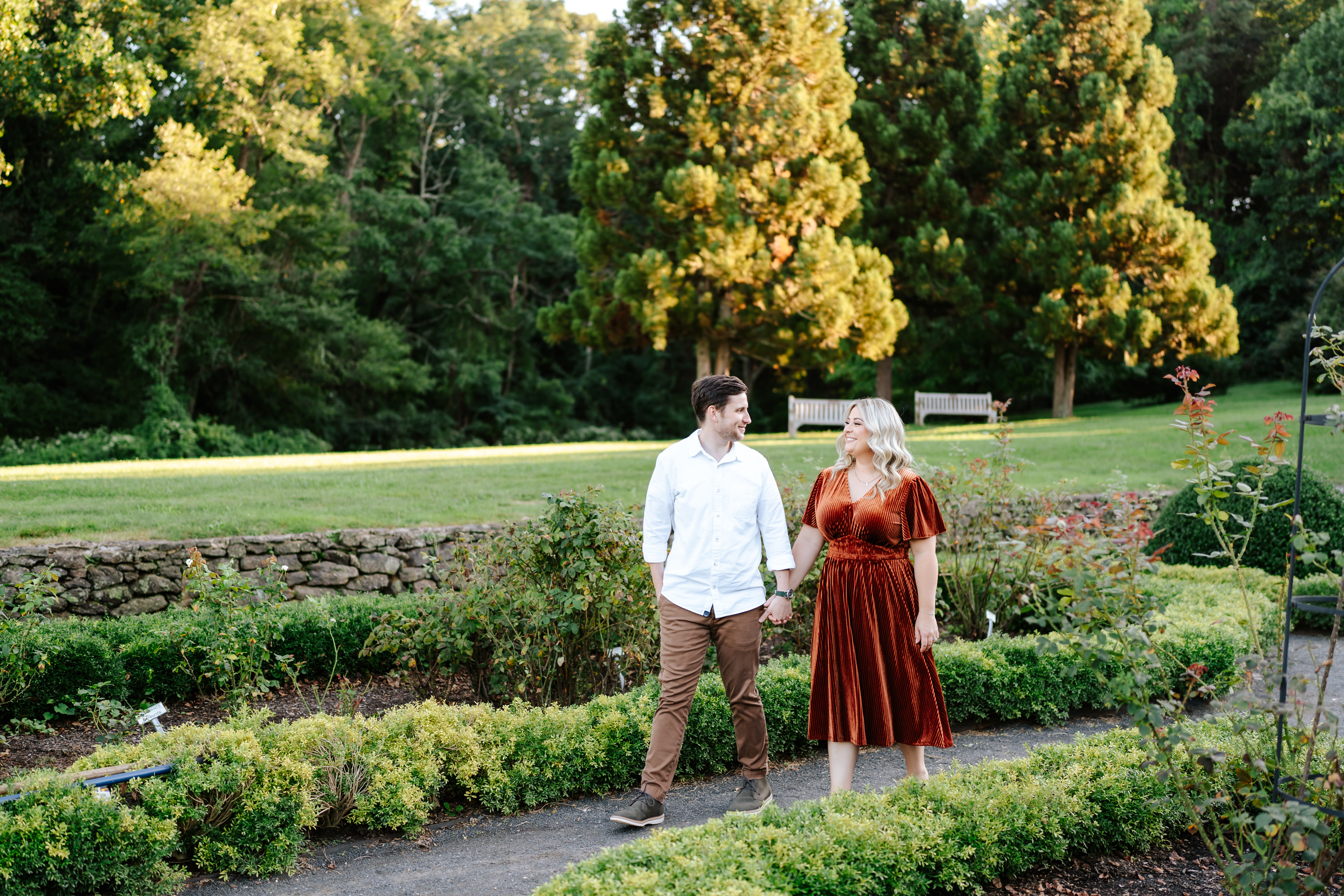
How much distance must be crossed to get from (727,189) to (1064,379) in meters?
9.69

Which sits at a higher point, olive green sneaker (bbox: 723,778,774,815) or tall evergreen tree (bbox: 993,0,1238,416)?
tall evergreen tree (bbox: 993,0,1238,416)

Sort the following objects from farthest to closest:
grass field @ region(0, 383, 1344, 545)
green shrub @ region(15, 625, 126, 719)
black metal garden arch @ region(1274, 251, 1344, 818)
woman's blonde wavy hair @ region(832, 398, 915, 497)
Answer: grass field @ region(0, 383, 1344, 545)
green shrub @ region(15, 625, 126, 719)
woman's blonde wavy hair @ region(832, 398, 915, 497)
black metal garden arch @ region(1274, 251, 1344, 818)

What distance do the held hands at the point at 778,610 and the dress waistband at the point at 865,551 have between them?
0.92ft

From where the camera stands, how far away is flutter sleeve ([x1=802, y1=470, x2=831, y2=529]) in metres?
3.99

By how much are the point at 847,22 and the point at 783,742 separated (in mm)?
24410

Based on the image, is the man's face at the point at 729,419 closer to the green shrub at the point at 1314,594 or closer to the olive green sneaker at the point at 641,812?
the olive green sneaker at the point at 641,812

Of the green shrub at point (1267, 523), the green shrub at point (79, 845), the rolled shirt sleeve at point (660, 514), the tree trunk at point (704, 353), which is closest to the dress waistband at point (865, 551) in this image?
the rolled shirt sleeve at point (660, 514)

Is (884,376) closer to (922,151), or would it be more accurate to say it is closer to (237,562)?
(922,151)

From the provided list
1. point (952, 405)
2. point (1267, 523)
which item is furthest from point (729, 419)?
point (952, 405)

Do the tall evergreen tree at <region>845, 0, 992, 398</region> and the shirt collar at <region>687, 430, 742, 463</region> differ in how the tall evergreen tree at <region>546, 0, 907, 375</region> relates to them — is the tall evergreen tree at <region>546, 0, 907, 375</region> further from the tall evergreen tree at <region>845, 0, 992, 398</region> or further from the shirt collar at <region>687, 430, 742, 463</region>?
the shirt collar at <region>687, 430, 742, 463</region>

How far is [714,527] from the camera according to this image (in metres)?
3.90

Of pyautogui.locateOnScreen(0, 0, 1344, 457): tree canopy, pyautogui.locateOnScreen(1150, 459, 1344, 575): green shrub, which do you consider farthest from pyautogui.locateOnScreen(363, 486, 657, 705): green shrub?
pyautogui.locateOnScreen(0, 0, 1344, 457): tree canopy

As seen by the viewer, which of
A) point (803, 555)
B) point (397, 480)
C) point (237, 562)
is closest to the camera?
point (803, 555)

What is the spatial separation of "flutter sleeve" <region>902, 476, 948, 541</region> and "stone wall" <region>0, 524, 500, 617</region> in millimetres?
3027
